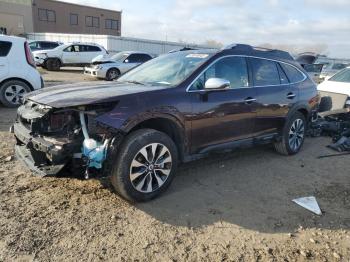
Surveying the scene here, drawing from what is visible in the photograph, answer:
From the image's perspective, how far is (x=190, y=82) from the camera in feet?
15.1

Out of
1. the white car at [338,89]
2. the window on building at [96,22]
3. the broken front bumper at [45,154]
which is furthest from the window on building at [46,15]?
the broken front bumper at [45,154]

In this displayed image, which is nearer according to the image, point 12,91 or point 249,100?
point 249,100

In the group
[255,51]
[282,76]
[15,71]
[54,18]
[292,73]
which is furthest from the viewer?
[54,18]

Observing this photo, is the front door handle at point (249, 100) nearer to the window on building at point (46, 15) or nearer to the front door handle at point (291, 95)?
the front door handle at point (291, 95)

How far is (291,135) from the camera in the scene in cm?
641

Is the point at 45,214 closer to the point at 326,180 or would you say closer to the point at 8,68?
the point at 326,180

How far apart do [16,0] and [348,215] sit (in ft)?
182

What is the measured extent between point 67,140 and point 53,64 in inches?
796

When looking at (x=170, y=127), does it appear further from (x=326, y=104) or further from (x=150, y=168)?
(x=326, y=104)

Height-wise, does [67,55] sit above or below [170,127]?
below

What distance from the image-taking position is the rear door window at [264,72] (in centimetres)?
552

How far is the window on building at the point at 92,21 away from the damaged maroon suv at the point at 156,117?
199 feet

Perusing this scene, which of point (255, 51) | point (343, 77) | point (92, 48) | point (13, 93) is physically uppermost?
point (255, 51)

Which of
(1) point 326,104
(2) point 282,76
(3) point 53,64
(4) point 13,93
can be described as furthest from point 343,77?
(3) point 53,64
